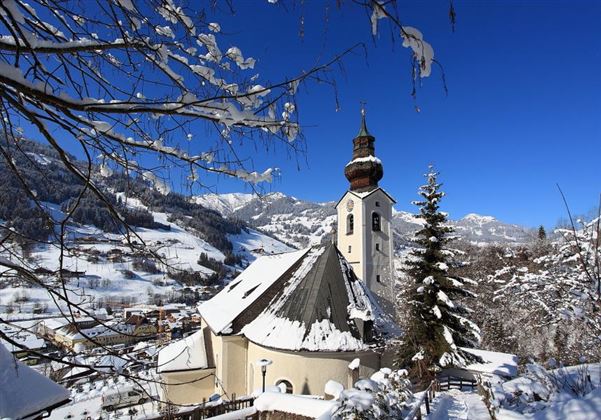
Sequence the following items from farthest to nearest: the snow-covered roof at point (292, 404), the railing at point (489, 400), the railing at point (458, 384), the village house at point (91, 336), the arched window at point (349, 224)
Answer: the arched window at point (349, 224) < the railing at point (458, 384) < the snow-covered roof at point (292, 404) < the railing at point (489, 400) < the village house at point (91, 336)

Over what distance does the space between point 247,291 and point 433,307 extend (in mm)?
8817

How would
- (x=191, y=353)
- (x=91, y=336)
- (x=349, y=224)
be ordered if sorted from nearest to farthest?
(x=91, y=336), (x=191, y=353), (x=349, y=224)

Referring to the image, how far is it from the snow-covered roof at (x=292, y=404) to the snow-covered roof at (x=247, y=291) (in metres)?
6.13

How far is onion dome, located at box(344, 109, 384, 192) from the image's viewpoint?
3006 cm

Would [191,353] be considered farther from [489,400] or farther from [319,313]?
[489,400]

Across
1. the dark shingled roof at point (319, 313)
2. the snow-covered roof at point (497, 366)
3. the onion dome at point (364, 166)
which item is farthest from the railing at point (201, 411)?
the onion dome at point (364, 166)

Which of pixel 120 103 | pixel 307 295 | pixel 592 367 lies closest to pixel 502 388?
pixel 592 367

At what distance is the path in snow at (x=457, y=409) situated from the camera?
735 cm

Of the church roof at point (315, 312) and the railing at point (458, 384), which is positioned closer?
the church roof at point (315, 312)

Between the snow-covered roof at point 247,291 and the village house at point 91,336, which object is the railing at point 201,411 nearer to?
the village house at point 91,336

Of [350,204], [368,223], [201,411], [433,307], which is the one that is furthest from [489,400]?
[350,204]

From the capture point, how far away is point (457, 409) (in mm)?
8836

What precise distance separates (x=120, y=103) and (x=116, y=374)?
160 centimetres

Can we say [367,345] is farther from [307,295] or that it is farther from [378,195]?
[378,195]
